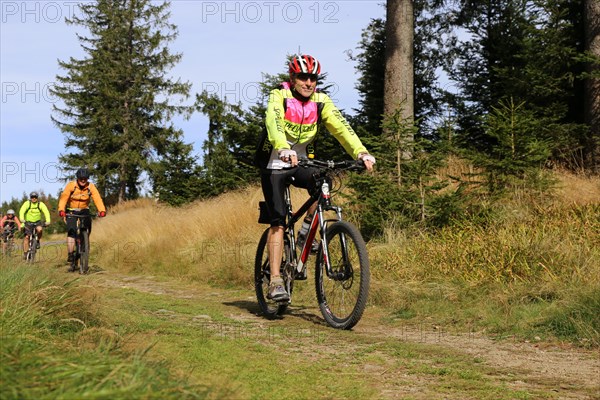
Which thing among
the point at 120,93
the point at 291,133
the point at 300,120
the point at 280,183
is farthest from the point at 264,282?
the point at 120,93

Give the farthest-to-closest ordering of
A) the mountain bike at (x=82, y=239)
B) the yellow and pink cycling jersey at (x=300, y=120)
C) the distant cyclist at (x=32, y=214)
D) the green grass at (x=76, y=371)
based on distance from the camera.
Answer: the distant cyclist at (x=32, y=214) < the mountain bike at (x=82, y=239) < the yellow and pink cycling jersey at (x=300, y=120) < the green grass at (x=76, y=371)

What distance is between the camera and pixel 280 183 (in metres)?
6.11

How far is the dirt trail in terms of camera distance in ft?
12.3

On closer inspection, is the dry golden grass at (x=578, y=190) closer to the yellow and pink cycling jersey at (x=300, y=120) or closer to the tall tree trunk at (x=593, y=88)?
the tall tree trunk at (x=593, y=88)

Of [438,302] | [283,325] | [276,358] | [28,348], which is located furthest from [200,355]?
[438,302]

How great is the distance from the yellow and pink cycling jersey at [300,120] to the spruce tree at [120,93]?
36572 mm

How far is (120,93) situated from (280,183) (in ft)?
125

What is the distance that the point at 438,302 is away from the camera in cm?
661

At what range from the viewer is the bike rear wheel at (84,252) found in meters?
12.5

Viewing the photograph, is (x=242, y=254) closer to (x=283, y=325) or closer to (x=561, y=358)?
(x=283, y=325)

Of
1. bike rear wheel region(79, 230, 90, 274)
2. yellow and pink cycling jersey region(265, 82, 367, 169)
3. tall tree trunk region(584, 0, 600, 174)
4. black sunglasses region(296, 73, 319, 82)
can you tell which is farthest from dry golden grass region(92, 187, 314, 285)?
tall tree trunk region(584, 0, 600, 174)

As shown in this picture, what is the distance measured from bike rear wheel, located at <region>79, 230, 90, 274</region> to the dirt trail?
18.7ft

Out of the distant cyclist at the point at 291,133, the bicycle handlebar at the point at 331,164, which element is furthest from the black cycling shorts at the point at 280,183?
the bicycle handlebar at the point at 331,164

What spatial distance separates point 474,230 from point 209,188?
50.7 feet
